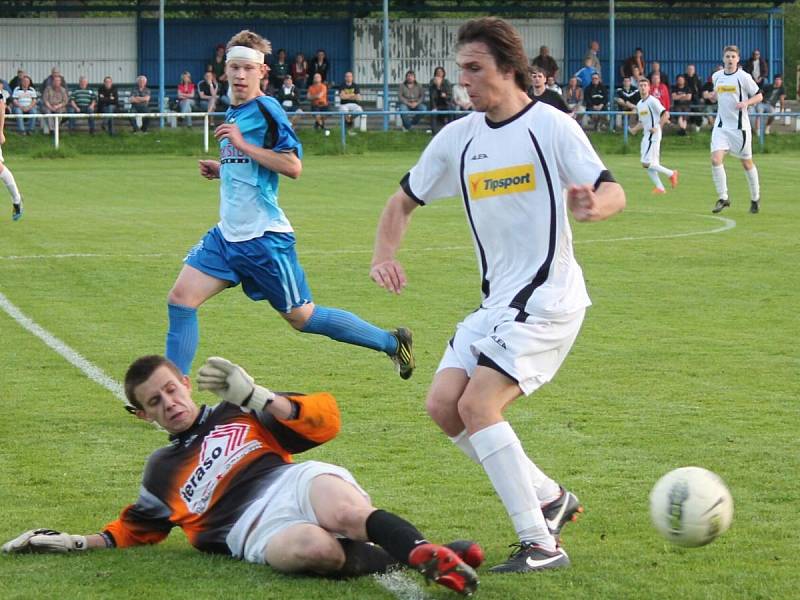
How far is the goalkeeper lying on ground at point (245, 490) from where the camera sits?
4.93 meters

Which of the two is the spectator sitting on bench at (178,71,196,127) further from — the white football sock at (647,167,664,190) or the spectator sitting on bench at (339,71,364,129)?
the white football sock at (647,167,664,190)

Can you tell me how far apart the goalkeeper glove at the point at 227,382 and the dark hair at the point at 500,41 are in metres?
1.40

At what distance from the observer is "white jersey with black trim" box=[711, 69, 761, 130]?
20578 millimetres

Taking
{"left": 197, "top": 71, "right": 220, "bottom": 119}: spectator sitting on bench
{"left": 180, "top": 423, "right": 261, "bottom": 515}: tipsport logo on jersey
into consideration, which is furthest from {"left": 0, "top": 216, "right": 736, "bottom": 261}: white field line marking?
{"left": 197, "top": 71, "right": 220, "bottom": 119}: spectator sitting on bench

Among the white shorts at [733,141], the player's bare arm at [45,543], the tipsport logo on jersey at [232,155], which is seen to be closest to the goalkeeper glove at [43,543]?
the player's bare arm at [45,543]

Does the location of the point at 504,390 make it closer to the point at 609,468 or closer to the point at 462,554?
Result: the point at 462,554

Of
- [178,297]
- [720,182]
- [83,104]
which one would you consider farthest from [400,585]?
[83,104]

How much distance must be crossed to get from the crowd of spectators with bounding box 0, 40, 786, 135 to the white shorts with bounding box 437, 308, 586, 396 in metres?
27.2

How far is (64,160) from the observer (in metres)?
31.1

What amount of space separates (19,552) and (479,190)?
213cm

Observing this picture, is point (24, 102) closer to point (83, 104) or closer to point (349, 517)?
point (83, 104)

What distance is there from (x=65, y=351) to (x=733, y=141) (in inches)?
516

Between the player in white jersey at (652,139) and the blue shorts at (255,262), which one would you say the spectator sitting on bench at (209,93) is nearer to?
the player in white jersey at (652,139)

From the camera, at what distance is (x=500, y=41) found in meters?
5.11
